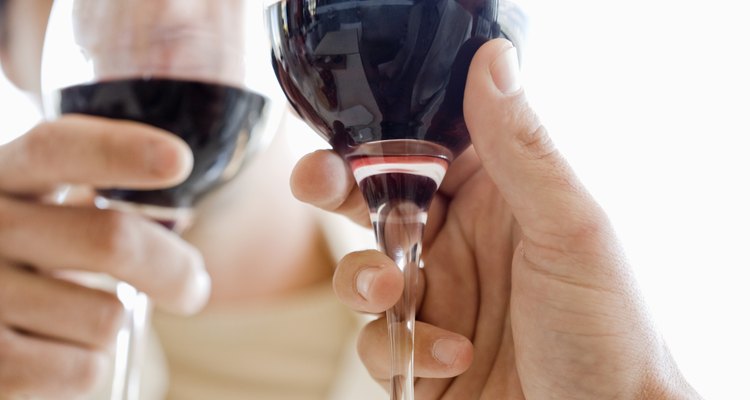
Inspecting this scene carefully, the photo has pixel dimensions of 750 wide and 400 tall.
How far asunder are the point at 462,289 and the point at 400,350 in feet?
0.85

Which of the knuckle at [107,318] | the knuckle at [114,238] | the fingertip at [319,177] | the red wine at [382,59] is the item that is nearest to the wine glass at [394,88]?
the red wine at [382,59]

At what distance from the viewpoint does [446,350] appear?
662 millimetres

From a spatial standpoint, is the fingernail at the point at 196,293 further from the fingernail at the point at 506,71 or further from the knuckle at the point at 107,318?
the fingernail at the point at 506,71

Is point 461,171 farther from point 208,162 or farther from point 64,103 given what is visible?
point 64,103

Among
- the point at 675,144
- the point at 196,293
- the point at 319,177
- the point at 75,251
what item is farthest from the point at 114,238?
the point at 675,144

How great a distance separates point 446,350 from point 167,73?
378 mm

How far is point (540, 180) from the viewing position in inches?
22.1

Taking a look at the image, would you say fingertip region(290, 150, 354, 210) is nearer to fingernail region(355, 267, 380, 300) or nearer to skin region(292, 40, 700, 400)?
skin region(292, 40, 700, 400)

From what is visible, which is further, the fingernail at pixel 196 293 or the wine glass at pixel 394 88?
the fingernail at pixel 196 293

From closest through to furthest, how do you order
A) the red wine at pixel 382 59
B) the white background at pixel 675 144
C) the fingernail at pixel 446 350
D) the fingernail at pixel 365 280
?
the red wine at pixel 382 59 → the fingernail at pixel 365 280 → the fingernail at pixel 446 350 → the white background at pixel 675 144

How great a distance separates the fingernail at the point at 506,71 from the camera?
1.58ft

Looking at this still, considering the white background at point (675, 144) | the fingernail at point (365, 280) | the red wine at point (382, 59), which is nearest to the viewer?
the red wine at point (382, 59)

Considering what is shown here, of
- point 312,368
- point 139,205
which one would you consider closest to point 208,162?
point 139,205

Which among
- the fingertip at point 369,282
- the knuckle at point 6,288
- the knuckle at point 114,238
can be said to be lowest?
the knuckle at point 6,288
